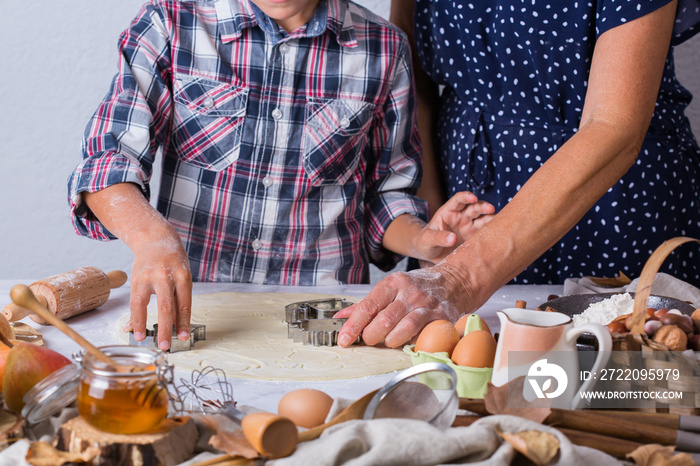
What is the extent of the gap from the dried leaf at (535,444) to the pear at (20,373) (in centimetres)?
49

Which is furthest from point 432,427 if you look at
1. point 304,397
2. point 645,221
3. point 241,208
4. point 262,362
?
point 645,221

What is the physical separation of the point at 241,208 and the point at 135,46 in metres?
0.44

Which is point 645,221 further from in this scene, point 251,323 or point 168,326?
point 168,326

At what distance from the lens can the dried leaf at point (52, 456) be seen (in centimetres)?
63

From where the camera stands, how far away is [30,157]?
2.63 m

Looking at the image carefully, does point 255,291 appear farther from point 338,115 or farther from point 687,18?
point 687,18

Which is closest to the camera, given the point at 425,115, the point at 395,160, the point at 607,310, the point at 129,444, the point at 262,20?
the point at 129,444

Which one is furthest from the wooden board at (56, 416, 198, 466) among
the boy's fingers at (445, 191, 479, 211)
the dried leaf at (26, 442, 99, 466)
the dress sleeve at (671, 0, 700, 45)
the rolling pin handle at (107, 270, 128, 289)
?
the dress sleeve at (671, 0, 700, 45)

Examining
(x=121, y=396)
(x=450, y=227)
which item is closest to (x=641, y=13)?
(x=450, y=227)

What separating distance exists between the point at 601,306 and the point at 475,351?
12.1 inches

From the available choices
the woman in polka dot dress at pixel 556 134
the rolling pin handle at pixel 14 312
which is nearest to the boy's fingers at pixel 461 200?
the woman in polka dot dress at pixel 556 134

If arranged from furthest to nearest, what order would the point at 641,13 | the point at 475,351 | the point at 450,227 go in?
1. the point at 450,227
2. the point at 641,13
3. the point at 475,351

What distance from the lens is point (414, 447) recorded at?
647 millimetres

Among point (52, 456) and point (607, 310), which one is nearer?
point (52, 456)
